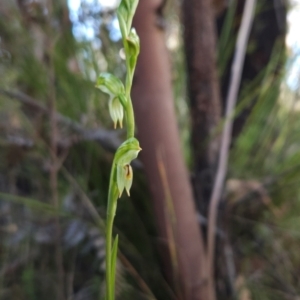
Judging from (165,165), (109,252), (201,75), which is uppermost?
(201,75)

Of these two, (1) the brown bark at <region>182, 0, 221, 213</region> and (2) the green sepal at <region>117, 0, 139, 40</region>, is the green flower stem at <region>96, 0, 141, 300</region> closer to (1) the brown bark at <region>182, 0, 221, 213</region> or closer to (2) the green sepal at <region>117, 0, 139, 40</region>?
(2) the green sepal at <region>117, 0, 139, 40</region>

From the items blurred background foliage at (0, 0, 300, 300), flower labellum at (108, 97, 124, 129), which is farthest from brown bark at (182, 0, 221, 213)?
flower labellum at (108, 97, 124, 129)

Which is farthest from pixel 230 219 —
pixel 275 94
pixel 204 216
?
pixel 275 94

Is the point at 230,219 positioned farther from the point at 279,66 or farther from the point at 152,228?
the point at 279,66

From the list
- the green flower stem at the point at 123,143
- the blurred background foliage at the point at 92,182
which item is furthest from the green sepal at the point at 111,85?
the blurred background foliage at the point at 92,182

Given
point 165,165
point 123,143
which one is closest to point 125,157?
point 123,143

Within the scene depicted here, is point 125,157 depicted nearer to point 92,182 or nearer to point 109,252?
point 109,252

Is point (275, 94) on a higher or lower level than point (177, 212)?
higher
